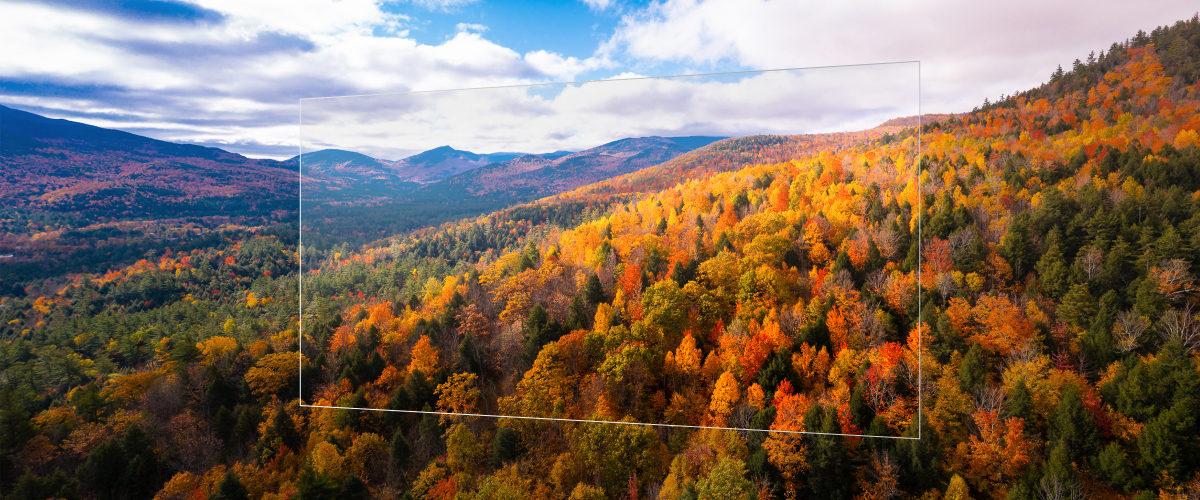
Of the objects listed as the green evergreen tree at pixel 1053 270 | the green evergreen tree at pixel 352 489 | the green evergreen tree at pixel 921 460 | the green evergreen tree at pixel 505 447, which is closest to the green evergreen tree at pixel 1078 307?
the green evergreen tree at pixel 1053 270

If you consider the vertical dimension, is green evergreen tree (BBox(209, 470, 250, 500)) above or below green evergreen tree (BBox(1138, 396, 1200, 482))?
below

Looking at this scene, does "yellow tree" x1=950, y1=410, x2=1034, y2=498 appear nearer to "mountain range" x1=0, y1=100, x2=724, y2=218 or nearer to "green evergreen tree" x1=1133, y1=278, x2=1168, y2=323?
"green evergreen tree" x1=1133, y1=278, x2=1168, y2=323

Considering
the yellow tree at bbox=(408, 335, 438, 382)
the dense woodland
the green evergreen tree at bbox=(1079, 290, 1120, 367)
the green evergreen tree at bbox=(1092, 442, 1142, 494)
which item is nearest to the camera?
the dense woodland

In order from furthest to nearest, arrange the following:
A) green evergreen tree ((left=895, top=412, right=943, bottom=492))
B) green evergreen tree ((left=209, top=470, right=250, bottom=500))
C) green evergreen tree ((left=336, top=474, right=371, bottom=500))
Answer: green evergreen tree ((left=895, top=412, right=943, bottom=492)) < green evergreen tree ((left=209, top=470, right=250, bottom=500)) < green evergreen tree ((left=336, top=474, right=371, bottom=500))

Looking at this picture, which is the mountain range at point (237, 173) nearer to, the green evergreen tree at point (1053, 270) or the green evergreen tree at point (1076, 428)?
the green evergreen tree at point (1053, 270)

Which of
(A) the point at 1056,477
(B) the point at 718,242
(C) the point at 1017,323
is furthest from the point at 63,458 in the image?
(A) the point at 1056,477

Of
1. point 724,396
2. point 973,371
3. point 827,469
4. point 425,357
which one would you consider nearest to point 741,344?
point 724,396

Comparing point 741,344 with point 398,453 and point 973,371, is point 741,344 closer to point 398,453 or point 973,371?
point 973,371

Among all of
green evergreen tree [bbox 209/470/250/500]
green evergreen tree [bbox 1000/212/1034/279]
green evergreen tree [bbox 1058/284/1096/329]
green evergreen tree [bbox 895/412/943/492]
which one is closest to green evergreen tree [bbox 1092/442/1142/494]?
green evergreen tree [bbox 1058/284/1096/329]

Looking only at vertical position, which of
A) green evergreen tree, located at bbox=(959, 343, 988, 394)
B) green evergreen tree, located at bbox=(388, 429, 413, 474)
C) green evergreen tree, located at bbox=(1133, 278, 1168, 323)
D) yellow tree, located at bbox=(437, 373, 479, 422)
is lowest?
green evergreen tree, located at bbox=(388, 429, 413, 474)
